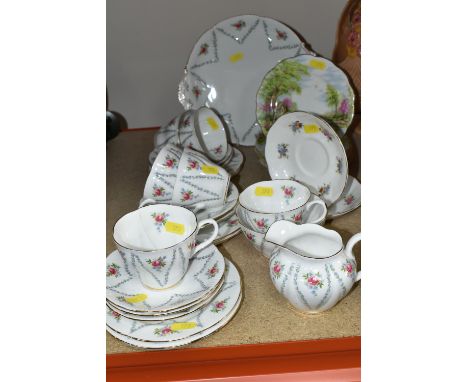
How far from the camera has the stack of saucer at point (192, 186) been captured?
1.03 meters

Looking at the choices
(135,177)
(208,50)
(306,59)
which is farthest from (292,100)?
(135,177)

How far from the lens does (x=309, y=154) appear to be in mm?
1136

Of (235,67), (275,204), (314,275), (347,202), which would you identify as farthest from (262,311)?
(235,67)

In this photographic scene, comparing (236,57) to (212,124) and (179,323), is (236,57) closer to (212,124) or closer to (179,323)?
(212,124)

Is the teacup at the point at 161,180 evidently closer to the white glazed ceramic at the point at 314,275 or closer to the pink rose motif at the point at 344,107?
the white glazed ceramic at the point at 314,275

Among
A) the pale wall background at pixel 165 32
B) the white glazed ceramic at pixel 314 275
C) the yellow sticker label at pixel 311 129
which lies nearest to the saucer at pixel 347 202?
the yellow sticker label at pixel 311 129

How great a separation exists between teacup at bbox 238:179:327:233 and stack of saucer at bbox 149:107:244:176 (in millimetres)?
227

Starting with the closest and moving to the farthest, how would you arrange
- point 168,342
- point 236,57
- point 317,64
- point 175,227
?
1. point 168,342
2. point 175,227
3. point 317,64
4. point 236,57

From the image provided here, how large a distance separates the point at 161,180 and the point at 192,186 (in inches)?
2.1

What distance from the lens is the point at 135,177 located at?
131 cm

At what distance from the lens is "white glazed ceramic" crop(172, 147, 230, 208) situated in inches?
40.5

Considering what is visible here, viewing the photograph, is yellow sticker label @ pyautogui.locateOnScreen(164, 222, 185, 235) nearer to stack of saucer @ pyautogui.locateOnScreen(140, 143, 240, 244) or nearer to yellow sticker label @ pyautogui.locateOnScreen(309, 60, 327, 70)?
stack of saucer @ pyautogui.locateOnScreen(140, 143, 240, 244)

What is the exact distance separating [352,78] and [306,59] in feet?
0.42

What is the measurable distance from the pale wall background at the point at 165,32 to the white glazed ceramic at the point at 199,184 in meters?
0.56
